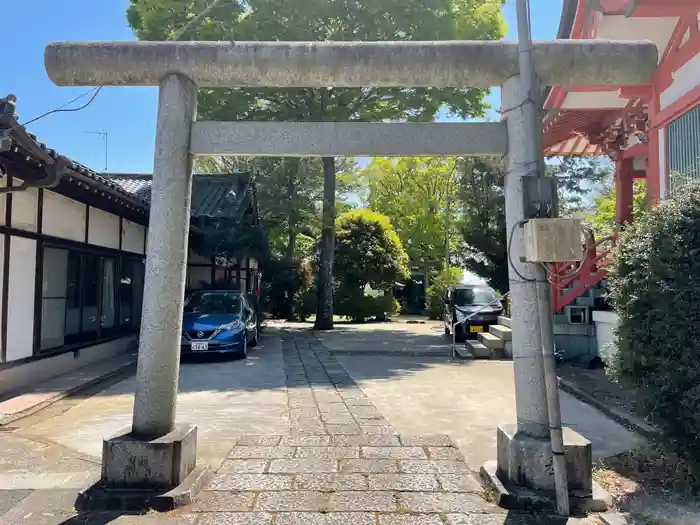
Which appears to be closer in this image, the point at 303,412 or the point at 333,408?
the point at 303,412

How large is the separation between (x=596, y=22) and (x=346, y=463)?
6.71 meters

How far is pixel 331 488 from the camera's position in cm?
459

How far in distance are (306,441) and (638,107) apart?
7.88 meters

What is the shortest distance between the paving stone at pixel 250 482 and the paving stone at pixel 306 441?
3.25ft

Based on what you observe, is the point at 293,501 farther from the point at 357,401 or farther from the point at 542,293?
the point at 357,401

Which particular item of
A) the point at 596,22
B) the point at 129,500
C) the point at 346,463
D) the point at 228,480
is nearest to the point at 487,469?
the point at 346,463

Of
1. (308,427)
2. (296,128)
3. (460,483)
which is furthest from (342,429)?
(296,128)

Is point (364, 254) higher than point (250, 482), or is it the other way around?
point (364, 254)

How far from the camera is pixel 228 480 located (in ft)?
15.8

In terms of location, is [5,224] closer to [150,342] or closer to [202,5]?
[150,342]

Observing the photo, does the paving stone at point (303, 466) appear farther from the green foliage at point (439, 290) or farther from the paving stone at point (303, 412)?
the green foliage at point (439, 290)

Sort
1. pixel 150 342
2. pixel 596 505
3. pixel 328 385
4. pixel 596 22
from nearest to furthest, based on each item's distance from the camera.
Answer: pixel 596 505 → pixel 150 342 → pixel 596 22 → pixel 328 385

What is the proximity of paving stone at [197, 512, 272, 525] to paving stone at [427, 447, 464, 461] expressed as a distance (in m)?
2.00

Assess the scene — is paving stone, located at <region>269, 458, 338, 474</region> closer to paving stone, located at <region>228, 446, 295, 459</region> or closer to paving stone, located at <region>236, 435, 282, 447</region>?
paving stone, located at <region>228, 446, 295, 459</region>
